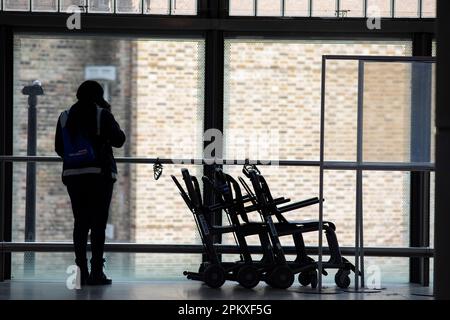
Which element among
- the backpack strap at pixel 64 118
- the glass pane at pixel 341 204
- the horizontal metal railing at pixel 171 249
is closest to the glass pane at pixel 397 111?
the glass pane at pixel 341 204

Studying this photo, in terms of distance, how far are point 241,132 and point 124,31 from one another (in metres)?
1.43

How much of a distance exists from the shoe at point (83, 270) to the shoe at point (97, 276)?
36mm

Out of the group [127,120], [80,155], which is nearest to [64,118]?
[80,155]

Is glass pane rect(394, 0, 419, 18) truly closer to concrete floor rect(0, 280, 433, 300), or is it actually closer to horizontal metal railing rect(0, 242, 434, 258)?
horizontal metal railing rect(0, 242, 434, 258)

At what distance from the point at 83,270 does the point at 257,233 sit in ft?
4.92

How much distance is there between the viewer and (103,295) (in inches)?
332

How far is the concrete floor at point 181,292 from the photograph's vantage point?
27.6ft

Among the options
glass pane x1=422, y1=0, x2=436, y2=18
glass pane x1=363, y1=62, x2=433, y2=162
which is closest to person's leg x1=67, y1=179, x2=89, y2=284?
glass pane x1=363, y1=62, x2=433, y2=162

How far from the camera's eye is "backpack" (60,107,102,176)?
349 inches

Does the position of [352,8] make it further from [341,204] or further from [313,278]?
[313,278]

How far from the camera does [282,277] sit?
29.5ft

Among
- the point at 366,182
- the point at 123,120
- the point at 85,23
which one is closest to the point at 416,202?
the point at 366,182

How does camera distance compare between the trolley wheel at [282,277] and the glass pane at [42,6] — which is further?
the glass pane at [42,6]

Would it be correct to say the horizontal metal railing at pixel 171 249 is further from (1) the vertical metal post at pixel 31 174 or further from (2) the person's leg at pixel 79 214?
(2) the person's leg at pixel 79 214
